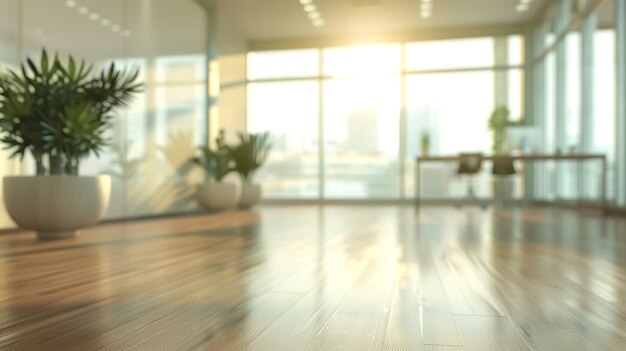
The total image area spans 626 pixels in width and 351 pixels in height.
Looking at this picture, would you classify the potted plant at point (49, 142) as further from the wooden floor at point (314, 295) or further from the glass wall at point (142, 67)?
the glass wall at point (142, 67)

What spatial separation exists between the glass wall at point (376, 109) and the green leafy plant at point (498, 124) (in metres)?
0.36

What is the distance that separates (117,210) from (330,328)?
490 centimetres

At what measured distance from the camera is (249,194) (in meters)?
8.27

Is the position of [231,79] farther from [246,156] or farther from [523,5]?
[523,5]

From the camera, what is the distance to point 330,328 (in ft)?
4.35

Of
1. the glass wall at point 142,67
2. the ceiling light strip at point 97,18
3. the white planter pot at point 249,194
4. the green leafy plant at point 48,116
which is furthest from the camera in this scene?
the white planter pot at point 249,194

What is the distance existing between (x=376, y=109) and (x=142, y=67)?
203 inches

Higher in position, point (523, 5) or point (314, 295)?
point (523, 5)

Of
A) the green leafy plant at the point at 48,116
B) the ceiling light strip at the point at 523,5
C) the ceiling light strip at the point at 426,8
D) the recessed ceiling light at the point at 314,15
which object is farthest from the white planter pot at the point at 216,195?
the ceiling light strip at the point at 523,5

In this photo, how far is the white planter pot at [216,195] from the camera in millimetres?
7262

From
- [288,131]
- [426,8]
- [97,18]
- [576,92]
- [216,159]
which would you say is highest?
[426,8]

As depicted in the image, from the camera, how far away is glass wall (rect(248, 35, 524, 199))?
988cm

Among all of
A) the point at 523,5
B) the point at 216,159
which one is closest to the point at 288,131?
the point at 216,159

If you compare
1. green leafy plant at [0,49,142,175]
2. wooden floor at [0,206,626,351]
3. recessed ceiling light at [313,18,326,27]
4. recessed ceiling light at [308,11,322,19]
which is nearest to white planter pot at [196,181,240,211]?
recessed ceiling light at [308,11,322,19]
